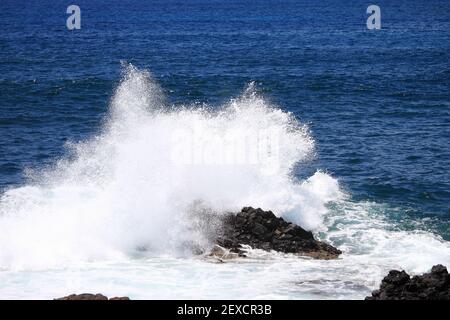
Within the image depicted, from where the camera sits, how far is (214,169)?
3155 centimetres

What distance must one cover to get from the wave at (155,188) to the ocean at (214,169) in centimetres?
8

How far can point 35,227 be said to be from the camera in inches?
1130

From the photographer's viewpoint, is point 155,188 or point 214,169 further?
point 214,169

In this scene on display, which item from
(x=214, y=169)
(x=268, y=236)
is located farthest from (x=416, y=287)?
(x=214, y=169)

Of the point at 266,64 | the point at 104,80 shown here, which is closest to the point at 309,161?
the point at 104,80

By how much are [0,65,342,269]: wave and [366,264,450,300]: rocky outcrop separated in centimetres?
886

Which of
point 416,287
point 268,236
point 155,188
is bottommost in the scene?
point 416,287

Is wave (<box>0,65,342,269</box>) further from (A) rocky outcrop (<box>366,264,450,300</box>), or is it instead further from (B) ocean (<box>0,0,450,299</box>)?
(A) rocky outcrop (<box>366,264,450,300</box>)

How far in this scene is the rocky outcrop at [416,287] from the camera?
1980cm

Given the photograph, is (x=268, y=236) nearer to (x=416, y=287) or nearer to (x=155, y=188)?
(x=155, y=188)

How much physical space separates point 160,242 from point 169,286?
12.9 ft

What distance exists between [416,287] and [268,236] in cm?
759

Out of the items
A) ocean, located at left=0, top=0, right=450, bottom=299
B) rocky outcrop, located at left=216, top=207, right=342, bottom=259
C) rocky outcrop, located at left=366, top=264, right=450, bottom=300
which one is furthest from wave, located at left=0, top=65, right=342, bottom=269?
rocky outcrop, located at left=366, top=264, right=450, bottom=300
